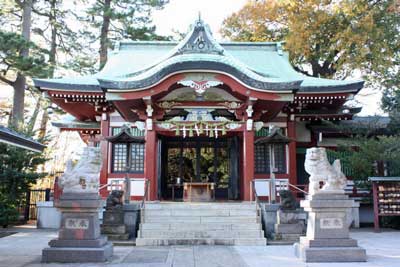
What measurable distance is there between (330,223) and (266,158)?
6783mm

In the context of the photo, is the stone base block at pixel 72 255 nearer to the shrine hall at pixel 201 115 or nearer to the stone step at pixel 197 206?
the stone step at pixel 197 206

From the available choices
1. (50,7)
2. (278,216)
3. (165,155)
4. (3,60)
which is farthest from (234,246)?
(50,7)

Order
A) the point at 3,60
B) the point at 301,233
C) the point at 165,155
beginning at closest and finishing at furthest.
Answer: the point at 301,233 → the point at 165,155 → the point at 3,60

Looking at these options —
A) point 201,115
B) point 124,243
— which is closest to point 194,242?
point 124,243

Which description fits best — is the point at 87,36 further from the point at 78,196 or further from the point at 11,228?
the point at 78,196

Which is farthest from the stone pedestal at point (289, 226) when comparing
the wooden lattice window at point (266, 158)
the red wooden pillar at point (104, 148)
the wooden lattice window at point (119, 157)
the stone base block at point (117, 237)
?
the red wooden pillar at point (104, 148)

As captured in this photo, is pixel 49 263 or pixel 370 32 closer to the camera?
pixel 49 263

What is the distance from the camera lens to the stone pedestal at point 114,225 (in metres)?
9.85

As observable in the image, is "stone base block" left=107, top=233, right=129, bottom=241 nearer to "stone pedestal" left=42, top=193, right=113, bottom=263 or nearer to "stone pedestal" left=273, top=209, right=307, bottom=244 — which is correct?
"stone pedestal" left=42, top=193, right=113, bottom=263

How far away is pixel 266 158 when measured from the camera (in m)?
14.0

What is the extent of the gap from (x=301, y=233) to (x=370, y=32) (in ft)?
43.5

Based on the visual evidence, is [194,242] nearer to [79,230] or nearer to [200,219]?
[200,219]

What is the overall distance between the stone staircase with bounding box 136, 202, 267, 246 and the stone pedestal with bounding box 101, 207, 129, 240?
491 mm

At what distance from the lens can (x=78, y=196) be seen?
7246mm
